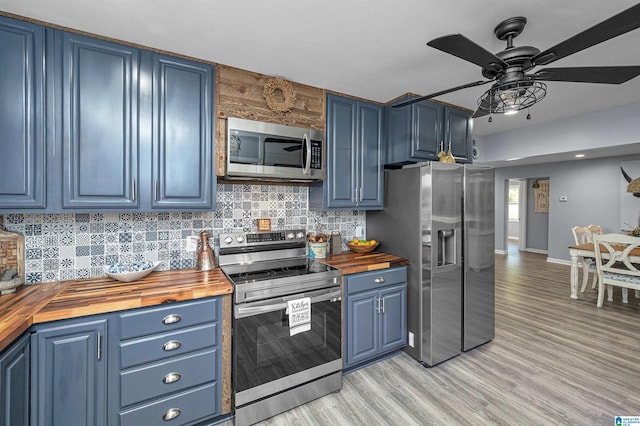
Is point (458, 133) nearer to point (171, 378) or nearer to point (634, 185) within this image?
point (171, 378)

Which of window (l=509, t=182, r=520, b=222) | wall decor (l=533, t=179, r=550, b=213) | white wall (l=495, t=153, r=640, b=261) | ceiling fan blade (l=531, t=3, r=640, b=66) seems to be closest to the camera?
ceiling fan blade (l=531, t=3, r=640, b=66)

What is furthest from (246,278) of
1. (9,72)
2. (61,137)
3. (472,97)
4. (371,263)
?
(472,97)

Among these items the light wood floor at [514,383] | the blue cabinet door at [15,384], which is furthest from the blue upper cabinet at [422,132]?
the blue cabinet door at [15,384]

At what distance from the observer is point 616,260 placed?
12.2 ft

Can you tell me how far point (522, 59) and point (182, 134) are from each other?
2087 mm

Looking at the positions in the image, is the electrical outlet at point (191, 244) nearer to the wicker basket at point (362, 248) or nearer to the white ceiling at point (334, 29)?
the white ceiling at point (334, 29)

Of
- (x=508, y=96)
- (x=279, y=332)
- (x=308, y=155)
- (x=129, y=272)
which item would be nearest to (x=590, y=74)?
(x=508, y=96)

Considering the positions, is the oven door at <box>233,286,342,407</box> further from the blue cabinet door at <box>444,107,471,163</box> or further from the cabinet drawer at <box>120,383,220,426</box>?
the blue cabinet door at <box>444,107,471,163</box>

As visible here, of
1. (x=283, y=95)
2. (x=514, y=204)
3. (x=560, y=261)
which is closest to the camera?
(x=283, y=95)

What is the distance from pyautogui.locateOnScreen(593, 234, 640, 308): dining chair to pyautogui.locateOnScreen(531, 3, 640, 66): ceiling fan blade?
352cm

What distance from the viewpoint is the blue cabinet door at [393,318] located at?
2.51 metres

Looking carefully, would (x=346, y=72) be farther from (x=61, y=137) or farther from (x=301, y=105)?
(x=61, y=137)

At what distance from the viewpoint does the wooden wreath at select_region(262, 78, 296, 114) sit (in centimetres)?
230

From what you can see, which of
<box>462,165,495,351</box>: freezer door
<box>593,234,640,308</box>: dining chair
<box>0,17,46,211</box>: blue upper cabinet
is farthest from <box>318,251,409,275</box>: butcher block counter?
<box>593,234,640,308</box>: dining chair
